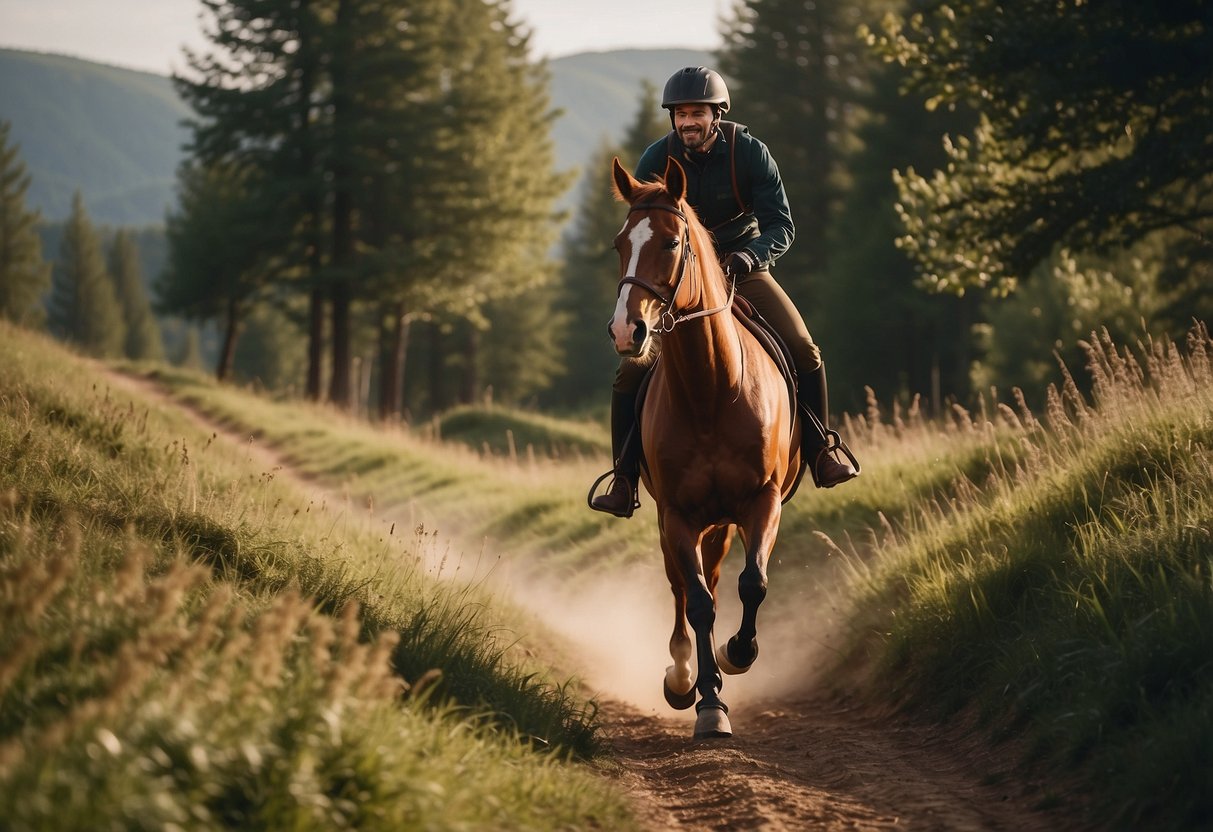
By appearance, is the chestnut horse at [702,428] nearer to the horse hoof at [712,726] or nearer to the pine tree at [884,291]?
the horse hoof at [712,726]

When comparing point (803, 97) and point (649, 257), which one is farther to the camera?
point (803, 97)

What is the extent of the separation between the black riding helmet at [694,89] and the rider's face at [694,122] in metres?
0.08

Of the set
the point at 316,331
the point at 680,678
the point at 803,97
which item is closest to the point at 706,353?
the point at 680,678

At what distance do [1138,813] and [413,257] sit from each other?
2598cm

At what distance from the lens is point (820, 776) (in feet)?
18.6

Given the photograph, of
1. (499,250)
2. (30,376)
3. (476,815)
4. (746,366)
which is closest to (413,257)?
(499,250)

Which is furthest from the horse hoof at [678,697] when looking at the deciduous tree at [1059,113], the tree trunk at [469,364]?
the tree trunk at [469,364]

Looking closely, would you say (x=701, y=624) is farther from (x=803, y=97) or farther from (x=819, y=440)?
(x=803, y=97)

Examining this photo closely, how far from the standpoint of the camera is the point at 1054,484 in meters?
7.73

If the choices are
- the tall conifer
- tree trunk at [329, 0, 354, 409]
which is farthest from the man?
the tall conifer

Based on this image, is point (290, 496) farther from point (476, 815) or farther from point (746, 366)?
point (476, 815)

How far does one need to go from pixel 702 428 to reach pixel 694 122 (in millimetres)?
2013

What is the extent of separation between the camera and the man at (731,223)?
7277 millimetres

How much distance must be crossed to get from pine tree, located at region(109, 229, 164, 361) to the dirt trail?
362 ft
